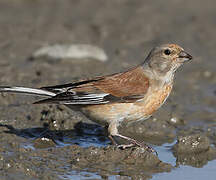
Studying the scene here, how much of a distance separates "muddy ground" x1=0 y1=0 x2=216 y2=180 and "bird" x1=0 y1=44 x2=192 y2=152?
0.44 metres

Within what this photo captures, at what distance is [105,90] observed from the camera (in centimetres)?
721

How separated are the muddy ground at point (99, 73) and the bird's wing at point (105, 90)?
0.66 m

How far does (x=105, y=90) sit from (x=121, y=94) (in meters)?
0.22

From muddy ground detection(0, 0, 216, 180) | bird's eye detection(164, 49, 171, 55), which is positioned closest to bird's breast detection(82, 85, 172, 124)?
muddy ground detection(0, 0, 216, 180)

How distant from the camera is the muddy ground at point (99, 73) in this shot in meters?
6.85

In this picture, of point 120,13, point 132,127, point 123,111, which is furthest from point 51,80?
point 120,13

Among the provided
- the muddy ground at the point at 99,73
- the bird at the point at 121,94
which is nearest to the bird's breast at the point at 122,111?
the bird at the point at 121,94

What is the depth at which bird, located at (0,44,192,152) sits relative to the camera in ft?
23.3

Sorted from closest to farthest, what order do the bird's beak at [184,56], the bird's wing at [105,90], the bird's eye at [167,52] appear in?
1. the bird's wing at [105,90]
2. the bird's beak at [184,56]
3. the bird's eye at [167,52]

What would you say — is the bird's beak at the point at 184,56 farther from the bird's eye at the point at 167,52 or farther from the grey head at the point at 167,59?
the bird's eye at the point at 167,52

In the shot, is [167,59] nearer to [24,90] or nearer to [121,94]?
[121,94]

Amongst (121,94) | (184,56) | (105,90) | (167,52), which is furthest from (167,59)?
(105,90)

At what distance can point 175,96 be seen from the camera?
948 centimetres

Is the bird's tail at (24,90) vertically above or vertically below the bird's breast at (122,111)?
above
